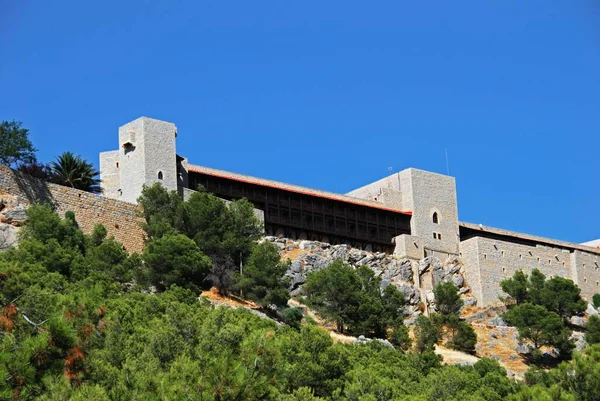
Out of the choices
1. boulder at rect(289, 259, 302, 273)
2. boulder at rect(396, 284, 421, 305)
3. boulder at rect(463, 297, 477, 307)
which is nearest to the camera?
boulder at rect(289, 259, 302, 273)

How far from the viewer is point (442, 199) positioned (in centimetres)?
5891

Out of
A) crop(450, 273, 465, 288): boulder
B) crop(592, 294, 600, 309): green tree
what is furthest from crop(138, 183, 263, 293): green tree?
crop(592, 294, 600, 309): green tree

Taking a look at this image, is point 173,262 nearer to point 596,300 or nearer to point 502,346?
point 502,346

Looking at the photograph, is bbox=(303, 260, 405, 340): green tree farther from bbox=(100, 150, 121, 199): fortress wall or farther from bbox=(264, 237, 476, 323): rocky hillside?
bbox=(100, 150, 121, 199): fortress wall

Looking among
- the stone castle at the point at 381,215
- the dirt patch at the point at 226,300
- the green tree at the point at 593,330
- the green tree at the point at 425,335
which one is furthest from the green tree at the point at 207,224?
the green tree at the point at 593,330

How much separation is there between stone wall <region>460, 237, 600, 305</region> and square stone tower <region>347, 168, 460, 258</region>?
3.97 feet

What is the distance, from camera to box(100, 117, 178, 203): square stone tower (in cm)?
4709

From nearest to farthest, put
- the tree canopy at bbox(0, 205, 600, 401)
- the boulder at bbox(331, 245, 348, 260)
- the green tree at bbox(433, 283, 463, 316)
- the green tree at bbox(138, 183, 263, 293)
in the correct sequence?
the tree canopy at bbox(0, 205, 600, 401) < the green tree at bbox(138, 183, 263, 293) < the green tree at bbox(433, 283, 463, 316) < the boulder at bbox(331, 245, 348, 260)

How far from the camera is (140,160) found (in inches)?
1857

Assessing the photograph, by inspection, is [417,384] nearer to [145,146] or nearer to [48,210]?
[48,210]

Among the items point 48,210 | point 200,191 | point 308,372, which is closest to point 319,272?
point 200,191

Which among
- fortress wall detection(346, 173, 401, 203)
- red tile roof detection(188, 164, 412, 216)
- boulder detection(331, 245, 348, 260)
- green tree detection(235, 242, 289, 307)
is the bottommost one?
green tree detection(235, 242, 289, 307)

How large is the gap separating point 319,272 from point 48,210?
11.4 metres

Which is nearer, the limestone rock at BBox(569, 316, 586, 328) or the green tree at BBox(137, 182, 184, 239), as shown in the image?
the green tree at BBox(137, 182, 184, 239)
